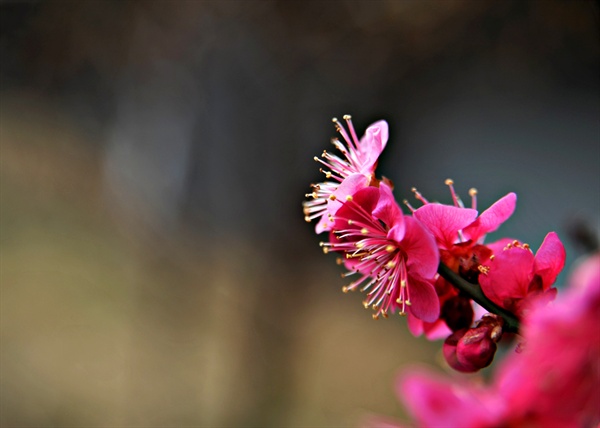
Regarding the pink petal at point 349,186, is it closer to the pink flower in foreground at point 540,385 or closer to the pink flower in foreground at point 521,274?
the pink flower in foreground at point 521,274

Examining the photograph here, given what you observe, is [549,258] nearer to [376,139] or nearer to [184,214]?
[376,139]

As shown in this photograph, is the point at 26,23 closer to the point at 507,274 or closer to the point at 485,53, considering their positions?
the point at 485,53

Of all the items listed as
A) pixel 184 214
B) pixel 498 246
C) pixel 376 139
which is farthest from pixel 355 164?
pixel 184 214

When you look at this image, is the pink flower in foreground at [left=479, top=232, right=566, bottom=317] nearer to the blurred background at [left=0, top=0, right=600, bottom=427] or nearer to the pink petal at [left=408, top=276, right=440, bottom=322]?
the pink petal at [left=408, top=276, right=440, bottom=322]

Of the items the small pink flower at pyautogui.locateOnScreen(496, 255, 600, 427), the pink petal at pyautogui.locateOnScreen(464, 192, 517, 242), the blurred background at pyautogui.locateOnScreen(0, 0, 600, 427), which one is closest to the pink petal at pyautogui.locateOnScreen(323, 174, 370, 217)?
the pink petal at pyautogui.locateOnScreen(464, 192, 517, 242)

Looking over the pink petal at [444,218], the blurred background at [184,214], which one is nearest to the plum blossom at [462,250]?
the pink petal at [444,218]

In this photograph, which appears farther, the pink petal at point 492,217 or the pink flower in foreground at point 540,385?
the pink petal at point 492,217

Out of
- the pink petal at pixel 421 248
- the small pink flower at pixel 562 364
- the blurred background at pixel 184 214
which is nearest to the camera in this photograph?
the small pink flower at pixel 562 364

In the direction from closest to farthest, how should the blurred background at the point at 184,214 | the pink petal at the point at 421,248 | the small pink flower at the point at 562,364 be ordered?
the small pink flower at the point at 562,364, the pink petal at the point at 421,248, the blurred background at the point at 184,214
